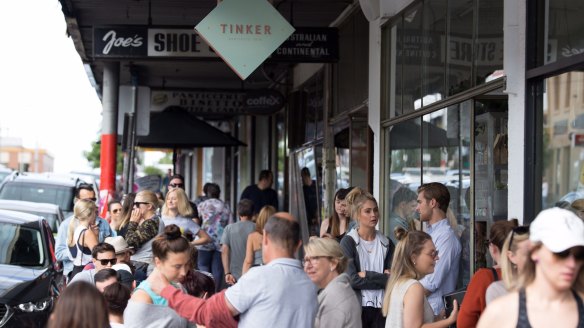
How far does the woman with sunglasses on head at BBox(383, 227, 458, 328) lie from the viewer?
5793 mm

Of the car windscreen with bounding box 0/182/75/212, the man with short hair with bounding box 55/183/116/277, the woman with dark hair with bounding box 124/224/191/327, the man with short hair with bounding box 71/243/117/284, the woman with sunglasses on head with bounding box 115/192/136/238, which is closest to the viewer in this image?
the woman with dark hair with bounding box 124/224/191/327

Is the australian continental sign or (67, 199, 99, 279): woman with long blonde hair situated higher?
the australian continental sign

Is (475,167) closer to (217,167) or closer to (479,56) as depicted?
(479,56)

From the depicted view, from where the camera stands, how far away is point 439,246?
754cm

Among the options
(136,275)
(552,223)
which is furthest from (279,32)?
(552,223)

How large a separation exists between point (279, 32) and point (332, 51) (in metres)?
3.12

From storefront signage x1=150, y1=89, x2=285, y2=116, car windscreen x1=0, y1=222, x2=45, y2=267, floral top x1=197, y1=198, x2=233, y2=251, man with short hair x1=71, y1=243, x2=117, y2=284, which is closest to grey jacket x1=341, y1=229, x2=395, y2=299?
man with short hair x1=71, y1=243, x2=117, y2=284

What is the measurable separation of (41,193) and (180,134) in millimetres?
3105

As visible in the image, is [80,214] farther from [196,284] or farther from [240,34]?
[196,284]

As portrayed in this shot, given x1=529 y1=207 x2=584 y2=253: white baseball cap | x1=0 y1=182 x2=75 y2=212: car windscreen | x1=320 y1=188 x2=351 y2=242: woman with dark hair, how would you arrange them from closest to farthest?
x1=529 y1=207 x2=584 y2=253: white baseball cap → x1=320 y1=188 x2=351 y2=242: woman with dark hair → x1=0 y1=182 x2=75 y2=212: car windscreen

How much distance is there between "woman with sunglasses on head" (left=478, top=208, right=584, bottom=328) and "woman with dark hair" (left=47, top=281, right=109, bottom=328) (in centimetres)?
164

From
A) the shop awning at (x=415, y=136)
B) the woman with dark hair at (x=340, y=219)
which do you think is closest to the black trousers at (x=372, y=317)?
the woman with dark hair at (x=340, y=219)

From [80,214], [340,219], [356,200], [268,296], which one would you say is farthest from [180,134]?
[268,296]

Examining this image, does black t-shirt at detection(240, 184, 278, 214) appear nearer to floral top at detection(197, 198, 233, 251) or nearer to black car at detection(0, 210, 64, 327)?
floral top at detection(197, 198, 233, 251)
